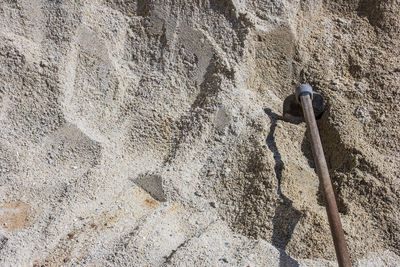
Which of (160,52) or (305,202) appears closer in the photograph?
(305,202)

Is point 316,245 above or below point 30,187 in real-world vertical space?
above

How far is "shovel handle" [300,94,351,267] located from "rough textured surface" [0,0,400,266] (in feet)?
0.34

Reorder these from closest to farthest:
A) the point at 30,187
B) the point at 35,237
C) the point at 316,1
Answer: the point at 35,237
the point at 30,187
the point at 316,1

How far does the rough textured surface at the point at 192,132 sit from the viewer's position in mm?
1752

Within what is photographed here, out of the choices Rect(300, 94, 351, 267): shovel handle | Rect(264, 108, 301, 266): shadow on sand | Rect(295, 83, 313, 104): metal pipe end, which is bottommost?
Rect(264, 108, 301, 266): shadow on sand

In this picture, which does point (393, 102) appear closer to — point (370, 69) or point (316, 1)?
point (370, 69)

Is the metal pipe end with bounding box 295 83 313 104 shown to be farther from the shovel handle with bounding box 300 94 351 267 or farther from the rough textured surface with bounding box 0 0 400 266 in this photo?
the rough textured surface with bounding box 0 0 400 266

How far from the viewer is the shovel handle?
1636mm

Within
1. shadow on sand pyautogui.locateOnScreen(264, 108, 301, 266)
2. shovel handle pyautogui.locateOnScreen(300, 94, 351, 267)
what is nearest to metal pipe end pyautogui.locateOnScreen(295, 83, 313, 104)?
shovel handle pyautogui.locateOnScreen(300, 94, 351, 267)

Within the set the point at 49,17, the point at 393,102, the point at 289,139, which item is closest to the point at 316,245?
the point at 289,139

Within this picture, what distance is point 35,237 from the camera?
169 cm

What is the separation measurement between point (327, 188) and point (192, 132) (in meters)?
0.64

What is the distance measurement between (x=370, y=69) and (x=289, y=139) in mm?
546

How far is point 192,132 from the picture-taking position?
6.73 feet
